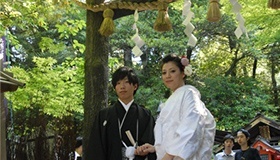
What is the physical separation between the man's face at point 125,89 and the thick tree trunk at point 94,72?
48cm

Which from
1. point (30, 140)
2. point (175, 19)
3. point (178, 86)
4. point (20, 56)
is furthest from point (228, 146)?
point (20, 56)

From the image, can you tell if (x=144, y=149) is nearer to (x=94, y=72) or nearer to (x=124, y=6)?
(x=94, y=72)

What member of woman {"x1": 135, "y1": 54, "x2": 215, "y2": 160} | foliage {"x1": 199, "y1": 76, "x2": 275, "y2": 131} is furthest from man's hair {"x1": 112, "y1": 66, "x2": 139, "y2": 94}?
foliage {"x1": 199, "y1": 76, "x2": 275, "y2": 131}

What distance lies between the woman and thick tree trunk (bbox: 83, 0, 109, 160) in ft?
2.91

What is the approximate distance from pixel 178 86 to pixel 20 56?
9.71 metres

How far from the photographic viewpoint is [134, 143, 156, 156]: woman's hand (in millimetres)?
2314

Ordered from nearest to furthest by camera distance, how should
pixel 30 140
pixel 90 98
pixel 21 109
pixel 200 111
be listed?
pixel 200 111
pixel 90 98
pixel 30 140
pixel 21 109

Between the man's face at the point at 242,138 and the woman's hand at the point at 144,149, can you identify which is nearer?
the woman's hand at the point at 144,149

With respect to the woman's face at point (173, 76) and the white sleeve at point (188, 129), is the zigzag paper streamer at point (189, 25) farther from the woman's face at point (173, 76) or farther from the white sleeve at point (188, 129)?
the white sleeve at point (188, 129)

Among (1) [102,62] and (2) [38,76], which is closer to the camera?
(1) [102,62]

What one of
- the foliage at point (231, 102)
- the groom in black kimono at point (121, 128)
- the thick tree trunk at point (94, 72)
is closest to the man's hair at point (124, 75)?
the groom in black kimono at point (121, 128)

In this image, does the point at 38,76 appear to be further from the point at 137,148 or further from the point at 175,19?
the point at 137,148

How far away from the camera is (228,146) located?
496 centimetres

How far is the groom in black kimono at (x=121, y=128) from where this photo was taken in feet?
7.93
